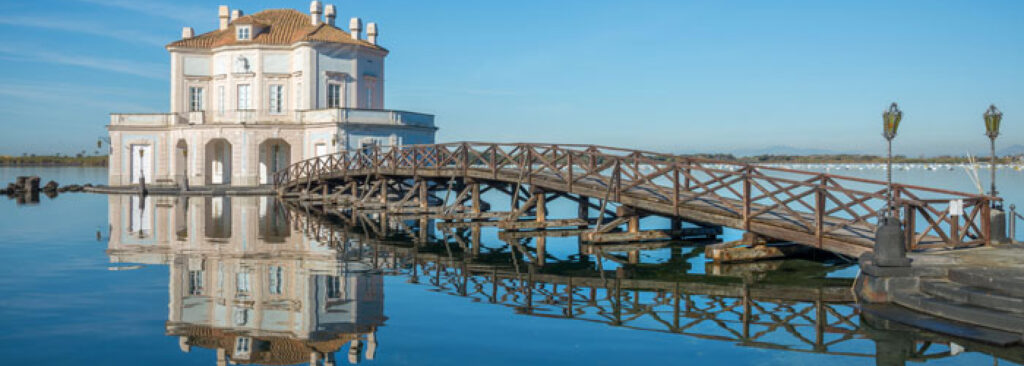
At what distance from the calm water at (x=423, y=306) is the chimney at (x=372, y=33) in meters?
29.1

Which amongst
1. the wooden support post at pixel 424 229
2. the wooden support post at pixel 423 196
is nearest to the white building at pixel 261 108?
the wooden support post at pixel 423 196

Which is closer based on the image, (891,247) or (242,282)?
(891,247)

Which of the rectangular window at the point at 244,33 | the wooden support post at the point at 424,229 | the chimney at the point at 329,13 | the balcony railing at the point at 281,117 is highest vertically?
the chimney at the point at 329,13

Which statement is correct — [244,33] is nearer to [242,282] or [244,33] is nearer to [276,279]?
[276,279]

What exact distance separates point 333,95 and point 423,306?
107 feet

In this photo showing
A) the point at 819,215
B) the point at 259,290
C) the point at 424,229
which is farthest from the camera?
the point at 424,229

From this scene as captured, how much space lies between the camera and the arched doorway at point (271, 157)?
143 feet

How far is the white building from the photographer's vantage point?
40750 mm

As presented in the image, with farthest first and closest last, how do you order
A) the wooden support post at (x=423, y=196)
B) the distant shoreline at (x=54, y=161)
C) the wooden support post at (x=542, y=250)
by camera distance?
the distant shoreline at (x=54, y=161), the wooden support post at (x=423, y=196), the wooden support post at (x=542, y=250)

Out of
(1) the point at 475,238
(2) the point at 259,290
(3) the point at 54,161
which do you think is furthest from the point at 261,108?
(3) the point at 54,161

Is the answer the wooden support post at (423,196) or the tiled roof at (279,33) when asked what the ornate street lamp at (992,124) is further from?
the tiled roof at (279,33)

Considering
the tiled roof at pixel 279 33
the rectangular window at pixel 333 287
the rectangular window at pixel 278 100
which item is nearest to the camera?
the rectangular window at pixel 333 287

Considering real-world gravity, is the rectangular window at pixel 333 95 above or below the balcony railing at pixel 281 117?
above

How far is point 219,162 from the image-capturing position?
45.6 metres
